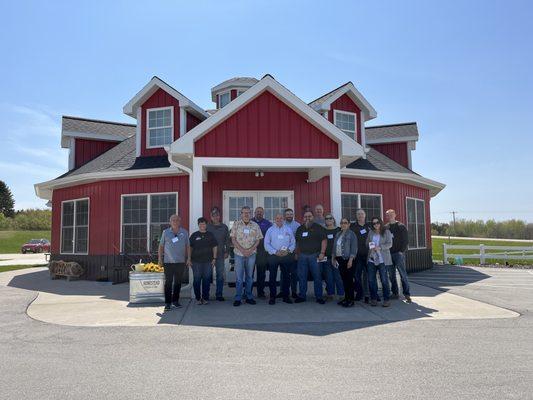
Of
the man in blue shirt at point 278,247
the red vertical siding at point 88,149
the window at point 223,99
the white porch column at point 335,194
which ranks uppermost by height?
the window at point 223,99

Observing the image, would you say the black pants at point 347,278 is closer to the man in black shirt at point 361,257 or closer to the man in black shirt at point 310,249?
the man in black shirt at point 361,257

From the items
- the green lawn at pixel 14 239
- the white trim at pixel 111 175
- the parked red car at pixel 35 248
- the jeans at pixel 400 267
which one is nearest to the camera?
the jeans at pixel 400 267

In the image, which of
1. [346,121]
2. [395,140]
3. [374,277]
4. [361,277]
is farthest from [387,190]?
[374,277]

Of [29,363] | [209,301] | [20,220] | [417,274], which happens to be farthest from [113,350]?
[20,220]

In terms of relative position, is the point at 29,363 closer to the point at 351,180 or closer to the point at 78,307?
the point at 78,307

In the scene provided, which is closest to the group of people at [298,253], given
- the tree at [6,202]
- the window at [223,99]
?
the window at [223,99]

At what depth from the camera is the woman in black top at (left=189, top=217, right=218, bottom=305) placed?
7371mm

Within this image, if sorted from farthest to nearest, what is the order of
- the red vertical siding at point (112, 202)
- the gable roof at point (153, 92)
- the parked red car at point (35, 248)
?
the parked red car at point (35, 248) < the gable roof at point (153, 92) < the red vertical siding at point (112, 202)

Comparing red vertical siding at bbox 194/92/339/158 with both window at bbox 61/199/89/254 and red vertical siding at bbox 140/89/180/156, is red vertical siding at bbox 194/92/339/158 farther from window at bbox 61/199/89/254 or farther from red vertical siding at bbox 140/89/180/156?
window at bbox 61/199/89/254

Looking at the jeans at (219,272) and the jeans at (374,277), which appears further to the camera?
the jeans at (219,272)

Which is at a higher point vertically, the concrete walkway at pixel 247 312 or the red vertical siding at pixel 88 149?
the red vertical siding at pixel 88 149

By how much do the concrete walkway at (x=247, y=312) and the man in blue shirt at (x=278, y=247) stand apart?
44cm

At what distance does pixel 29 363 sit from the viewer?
4285mm

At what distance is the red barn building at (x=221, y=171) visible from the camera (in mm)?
8430
